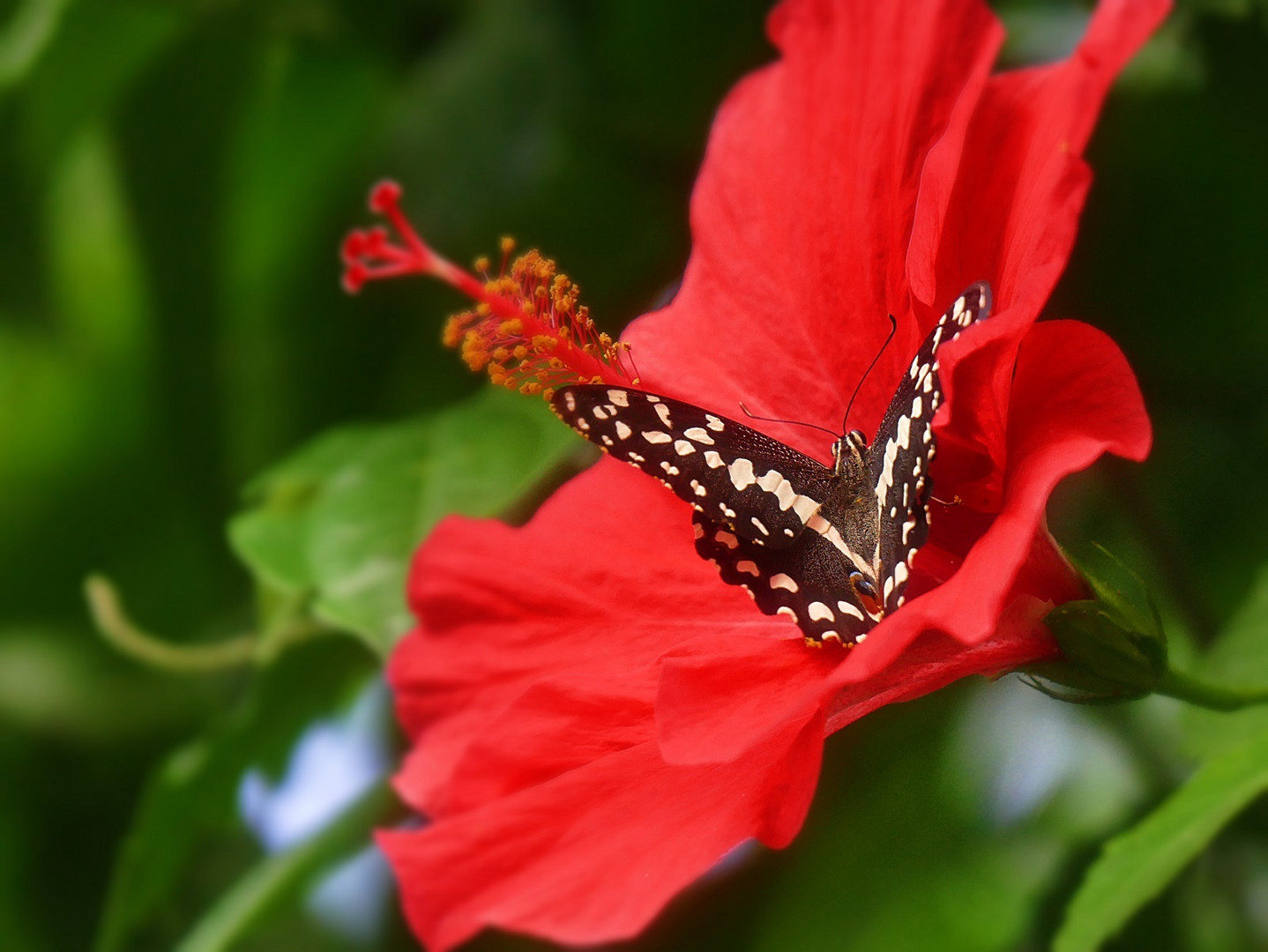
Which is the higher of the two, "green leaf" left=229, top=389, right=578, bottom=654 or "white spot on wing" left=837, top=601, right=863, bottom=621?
"white spot on wing" left=837, top=601, right=863, bottom=621

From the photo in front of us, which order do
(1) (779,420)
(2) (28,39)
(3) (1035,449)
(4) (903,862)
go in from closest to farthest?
(3) (1035,449)
(1) (779,420)
(4) (903,862)
(2) (28,39)

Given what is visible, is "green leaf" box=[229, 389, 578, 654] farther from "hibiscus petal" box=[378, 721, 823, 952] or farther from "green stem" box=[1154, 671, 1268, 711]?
"green stem" box=[1154, 671, 1268, 711]

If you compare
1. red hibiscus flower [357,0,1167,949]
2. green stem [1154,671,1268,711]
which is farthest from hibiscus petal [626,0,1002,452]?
green stem [1154,671,1268,711]

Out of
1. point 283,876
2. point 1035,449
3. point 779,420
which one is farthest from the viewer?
point 283,876

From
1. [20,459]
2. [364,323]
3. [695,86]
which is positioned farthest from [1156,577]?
[20,459]

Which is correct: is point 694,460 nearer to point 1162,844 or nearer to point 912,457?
point 912,457

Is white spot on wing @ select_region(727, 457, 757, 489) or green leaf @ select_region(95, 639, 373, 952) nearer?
white spot on wing @ select_region(727, 457, 757, 489)

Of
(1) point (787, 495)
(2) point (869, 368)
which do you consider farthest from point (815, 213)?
(1) point (787, 495)

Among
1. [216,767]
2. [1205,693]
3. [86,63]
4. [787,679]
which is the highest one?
[86,63]
